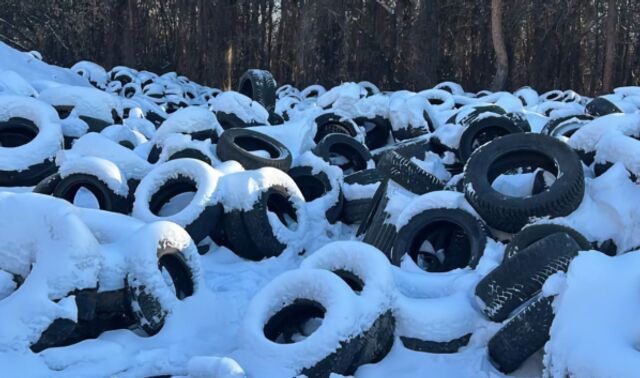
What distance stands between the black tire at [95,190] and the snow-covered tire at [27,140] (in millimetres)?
1060

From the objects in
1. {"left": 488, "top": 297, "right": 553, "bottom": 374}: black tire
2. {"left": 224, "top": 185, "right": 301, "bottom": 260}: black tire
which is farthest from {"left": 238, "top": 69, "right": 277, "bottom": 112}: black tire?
{"left": 488, "top": 297, "right": 553, "bottom": 374}: black tire

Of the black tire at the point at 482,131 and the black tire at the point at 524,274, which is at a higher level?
the black tire at the point at 482,131

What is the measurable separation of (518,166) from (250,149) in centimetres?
296

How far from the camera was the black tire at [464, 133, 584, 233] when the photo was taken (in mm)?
4965

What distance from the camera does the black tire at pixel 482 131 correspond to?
6.57 metres

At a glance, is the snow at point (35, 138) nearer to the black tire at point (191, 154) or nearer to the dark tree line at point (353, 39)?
the black tire at point (191, 154)

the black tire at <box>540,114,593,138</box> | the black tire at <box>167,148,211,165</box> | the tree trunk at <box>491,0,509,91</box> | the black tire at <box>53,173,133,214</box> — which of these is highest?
the tree trunk at <box>491,0,509,91</box>

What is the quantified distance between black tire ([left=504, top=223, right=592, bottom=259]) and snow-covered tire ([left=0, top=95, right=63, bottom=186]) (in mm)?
4872

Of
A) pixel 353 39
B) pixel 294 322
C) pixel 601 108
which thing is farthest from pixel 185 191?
pixel 353 39

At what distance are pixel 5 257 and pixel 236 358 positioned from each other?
1579 mm

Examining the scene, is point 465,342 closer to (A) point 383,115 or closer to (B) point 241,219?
(B) point 241,219

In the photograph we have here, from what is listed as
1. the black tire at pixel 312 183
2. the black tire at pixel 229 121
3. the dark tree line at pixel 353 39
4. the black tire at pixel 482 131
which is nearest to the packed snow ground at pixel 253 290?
the black tire at pixel 482 131

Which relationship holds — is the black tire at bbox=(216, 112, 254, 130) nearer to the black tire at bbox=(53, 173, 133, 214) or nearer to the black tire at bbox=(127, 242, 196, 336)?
the black tire at bbox=(53, 173, 133, 214)

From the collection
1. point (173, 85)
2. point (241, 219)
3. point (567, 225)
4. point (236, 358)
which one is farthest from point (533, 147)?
point (173, 85)
